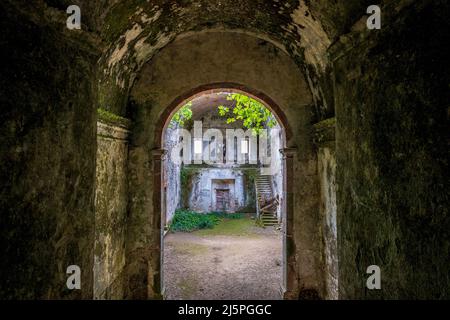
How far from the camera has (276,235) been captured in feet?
41.2

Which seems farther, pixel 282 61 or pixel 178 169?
pixel 178 169

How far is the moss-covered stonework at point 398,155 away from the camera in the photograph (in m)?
1.49

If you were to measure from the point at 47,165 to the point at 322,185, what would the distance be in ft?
14.1

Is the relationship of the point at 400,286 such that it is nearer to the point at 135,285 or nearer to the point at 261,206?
the point at 135,285

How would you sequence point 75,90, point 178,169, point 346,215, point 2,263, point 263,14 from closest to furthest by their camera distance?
point 2,263, point 75,90, point 346,215, point 263,14, point 178,169

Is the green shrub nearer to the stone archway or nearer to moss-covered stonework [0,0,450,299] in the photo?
the stone archway

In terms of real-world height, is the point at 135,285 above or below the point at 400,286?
below

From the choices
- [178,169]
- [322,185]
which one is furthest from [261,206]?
[322,185]

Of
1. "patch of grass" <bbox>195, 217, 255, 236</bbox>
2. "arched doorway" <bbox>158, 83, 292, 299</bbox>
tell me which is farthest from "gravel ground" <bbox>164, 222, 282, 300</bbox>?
"patch of grass" <bbox>195, 217, 255, 236</bbox>

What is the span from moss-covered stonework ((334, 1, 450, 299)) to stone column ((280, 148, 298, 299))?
2.87m

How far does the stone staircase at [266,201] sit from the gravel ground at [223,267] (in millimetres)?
2653

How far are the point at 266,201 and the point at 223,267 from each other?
354 inches

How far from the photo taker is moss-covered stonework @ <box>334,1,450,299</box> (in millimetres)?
1489

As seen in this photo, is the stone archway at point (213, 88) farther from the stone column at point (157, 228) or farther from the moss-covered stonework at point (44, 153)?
the moss-covered stonework at point (44, 153)
